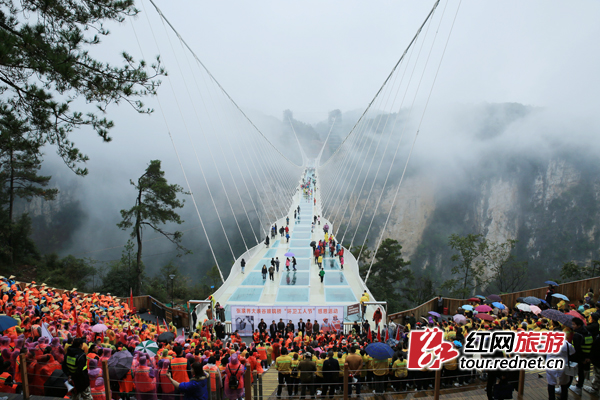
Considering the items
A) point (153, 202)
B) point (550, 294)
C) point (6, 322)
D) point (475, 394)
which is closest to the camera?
point (475, 394)

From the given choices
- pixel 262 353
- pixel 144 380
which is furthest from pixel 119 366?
pixel 262 353

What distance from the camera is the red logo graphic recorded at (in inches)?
139

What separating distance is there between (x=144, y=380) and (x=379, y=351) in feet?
10.2

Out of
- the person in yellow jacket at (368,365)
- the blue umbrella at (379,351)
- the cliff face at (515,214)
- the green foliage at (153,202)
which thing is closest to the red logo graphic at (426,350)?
the blue umbrella at (379,351)

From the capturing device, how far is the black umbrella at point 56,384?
12.4 ft

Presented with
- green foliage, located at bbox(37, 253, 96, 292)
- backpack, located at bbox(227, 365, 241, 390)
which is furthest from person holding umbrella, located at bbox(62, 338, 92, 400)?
green foliage, located at bbox(37, 253, 96, 292)

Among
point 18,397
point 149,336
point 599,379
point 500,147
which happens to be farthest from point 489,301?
point 500,147

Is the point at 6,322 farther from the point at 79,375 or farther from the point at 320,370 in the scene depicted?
the point at 320,370

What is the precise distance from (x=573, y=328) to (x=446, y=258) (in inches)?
2630

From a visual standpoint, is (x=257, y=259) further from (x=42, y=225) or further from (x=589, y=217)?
(x=589, y=217)

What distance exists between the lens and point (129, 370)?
390 cm

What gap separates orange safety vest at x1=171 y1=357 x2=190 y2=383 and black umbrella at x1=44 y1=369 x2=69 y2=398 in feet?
3.77

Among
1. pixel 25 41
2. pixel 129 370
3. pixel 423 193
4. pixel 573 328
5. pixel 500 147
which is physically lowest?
pixel 129 370

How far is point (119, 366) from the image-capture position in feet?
12.8
